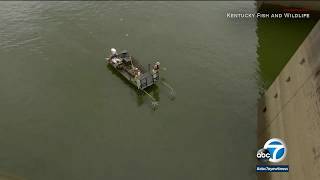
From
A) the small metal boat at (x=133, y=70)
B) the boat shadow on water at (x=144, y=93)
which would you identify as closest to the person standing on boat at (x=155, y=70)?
the small metal boat at (x=133, y=70)

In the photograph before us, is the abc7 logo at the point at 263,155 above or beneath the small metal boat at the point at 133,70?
beneath

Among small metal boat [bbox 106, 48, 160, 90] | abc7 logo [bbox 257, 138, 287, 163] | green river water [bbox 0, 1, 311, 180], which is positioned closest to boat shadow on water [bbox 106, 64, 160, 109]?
green river water [bbox 0, 1, 311, 180]

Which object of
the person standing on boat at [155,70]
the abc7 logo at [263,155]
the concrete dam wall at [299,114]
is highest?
the person standing on boat at [155,70]

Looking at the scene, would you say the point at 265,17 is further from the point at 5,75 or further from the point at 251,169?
the point at 5,75

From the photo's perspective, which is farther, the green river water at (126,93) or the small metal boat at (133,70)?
the small metal boat at (133,70)

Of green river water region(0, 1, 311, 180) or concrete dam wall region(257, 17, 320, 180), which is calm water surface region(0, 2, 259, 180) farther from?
concrete dam wall region(257, 17, 320, 180)

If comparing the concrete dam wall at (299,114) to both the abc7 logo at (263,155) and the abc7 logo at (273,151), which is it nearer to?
the abc7 logo at (273,151)
